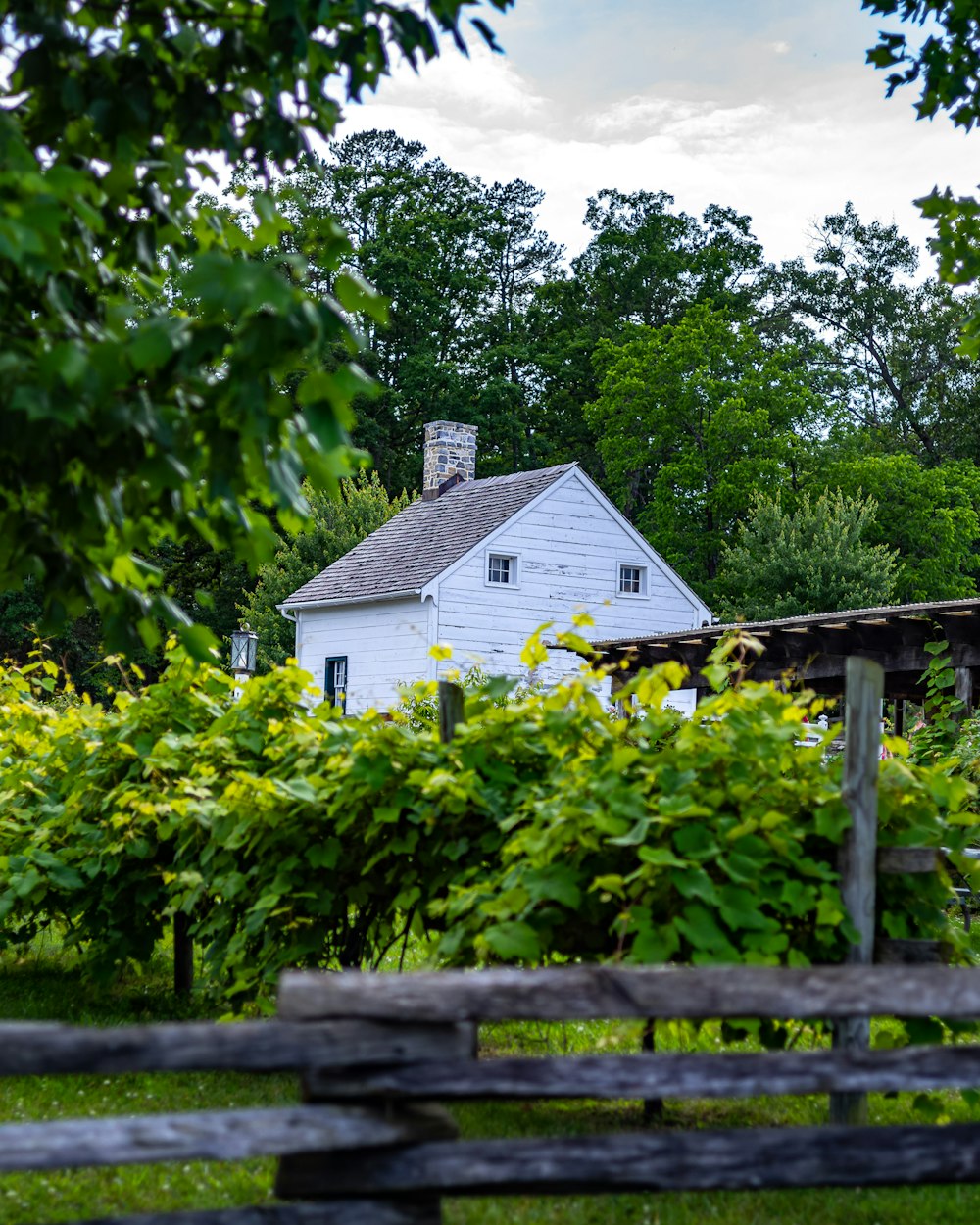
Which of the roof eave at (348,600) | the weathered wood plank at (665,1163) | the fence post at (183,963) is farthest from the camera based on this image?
the roof eave at (348,600)

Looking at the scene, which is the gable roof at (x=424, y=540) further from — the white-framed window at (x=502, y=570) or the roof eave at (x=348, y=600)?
the white-framed window at (x=502, y=570)

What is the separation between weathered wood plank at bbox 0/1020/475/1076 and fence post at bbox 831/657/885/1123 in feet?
6.27

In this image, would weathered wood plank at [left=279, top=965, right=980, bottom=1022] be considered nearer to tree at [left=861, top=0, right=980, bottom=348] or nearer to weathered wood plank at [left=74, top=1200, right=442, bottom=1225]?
weathered wood plank at [left=74, top=1200, right=442, bottom=1225]

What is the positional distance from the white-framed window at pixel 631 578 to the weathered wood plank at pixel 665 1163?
28149 millimetres

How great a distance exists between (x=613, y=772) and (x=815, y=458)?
134 feet

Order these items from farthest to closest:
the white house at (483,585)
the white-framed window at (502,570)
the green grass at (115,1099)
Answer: the white-framed window at (502,570), the white house at (483,585), the green grass at (115,1099)

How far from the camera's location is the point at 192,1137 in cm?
348

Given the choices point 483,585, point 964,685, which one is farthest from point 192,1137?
point 483,585

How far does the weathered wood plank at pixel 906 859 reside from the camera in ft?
16.9

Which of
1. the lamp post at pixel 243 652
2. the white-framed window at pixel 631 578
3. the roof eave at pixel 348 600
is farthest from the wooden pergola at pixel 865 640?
the white-framed window at pixel 631 578

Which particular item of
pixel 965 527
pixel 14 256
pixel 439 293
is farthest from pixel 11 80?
pixel 439 293

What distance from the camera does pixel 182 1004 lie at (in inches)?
340

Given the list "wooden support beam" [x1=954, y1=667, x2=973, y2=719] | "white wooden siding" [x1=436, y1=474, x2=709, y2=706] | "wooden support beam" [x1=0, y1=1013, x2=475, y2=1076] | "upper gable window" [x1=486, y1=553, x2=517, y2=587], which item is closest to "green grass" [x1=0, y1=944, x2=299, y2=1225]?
"wooden support beam" [x1=0, y1=1013, x2=475, y2=1076]

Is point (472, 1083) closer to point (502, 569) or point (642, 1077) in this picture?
point (642, 1077)
